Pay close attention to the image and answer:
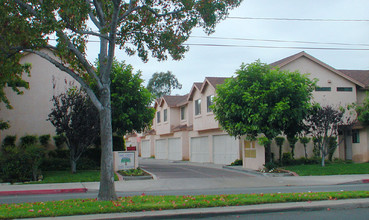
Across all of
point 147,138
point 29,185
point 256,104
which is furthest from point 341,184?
point 147,138

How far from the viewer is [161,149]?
44.0 m

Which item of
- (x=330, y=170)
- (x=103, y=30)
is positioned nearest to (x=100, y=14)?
(x=103, y=30)

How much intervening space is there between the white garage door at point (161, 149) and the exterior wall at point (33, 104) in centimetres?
1823

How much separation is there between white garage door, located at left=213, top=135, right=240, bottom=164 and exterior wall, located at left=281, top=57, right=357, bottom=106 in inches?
267

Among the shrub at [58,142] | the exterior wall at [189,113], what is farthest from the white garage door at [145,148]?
the shrub at [58,142]

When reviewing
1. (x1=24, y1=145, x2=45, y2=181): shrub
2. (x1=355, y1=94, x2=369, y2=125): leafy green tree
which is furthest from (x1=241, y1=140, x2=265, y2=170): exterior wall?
(x1=24, y1=145, x2=45, y2=181): shrub

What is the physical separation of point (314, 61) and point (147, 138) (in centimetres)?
2671

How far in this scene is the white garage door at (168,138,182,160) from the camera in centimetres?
3816

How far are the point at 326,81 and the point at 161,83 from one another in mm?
38283

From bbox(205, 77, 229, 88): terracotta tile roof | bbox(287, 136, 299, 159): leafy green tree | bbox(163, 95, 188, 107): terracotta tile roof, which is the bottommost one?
bbox(287, 136, 299, 159): leafy green tree

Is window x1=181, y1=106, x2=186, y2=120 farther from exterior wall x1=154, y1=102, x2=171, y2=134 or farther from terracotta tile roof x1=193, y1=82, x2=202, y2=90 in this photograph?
terracotta tile roof x1=193, y1=82, x2=202, y2=90

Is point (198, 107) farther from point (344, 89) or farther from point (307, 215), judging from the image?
point (307, 215)

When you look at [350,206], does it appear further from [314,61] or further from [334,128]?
[314,61]

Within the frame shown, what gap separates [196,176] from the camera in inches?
833
